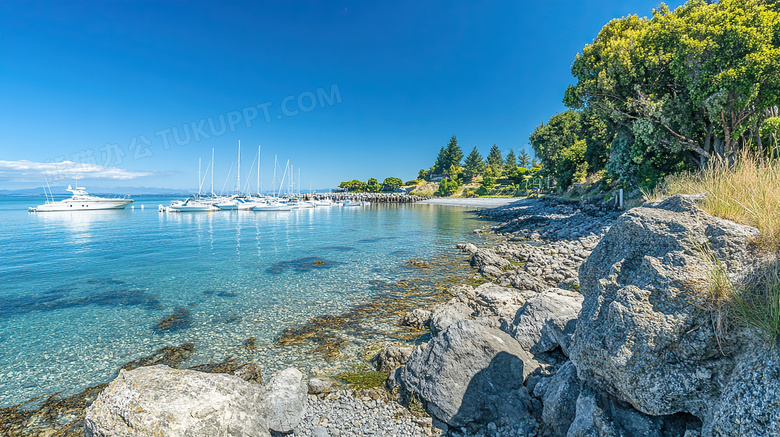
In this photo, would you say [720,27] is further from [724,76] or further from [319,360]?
[319,360]

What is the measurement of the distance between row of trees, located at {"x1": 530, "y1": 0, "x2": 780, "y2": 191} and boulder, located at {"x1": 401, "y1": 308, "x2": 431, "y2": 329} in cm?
1508

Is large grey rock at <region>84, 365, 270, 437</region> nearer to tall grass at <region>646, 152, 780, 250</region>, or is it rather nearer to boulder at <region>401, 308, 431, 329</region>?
boulder at <region>401, 308, 431, 329</region>

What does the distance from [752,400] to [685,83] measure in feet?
89.4

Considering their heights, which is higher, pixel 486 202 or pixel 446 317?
pixel 486 202

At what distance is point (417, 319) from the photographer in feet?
31.0

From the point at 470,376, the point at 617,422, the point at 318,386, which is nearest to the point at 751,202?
the point at 617,422

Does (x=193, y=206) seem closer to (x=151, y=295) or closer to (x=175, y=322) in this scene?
(x=151, y=295)

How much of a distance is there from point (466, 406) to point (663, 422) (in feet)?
8.34

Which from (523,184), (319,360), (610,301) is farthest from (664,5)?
(523,184)

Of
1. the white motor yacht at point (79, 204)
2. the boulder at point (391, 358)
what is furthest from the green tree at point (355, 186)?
the boulder at point (391, 358)

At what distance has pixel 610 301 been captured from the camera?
3664 mm

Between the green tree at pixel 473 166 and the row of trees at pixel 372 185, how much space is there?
2755 cm

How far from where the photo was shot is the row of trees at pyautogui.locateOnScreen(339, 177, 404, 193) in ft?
436

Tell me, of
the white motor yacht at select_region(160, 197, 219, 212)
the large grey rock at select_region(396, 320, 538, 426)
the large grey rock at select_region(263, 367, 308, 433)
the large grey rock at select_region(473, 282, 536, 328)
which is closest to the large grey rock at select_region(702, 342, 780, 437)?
the large grey rock at select_region(396, 320, 538, 426)
